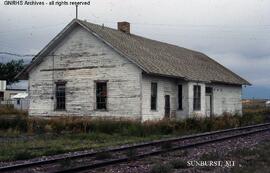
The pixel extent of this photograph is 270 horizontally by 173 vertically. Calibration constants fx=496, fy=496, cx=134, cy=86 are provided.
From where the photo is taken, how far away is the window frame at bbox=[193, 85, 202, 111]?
1143 inches

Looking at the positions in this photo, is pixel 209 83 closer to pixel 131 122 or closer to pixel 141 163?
pixel 131 122

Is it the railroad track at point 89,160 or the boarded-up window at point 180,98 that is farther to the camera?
the boarded-up window at point 180,98

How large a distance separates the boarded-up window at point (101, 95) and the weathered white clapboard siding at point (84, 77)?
0.26m

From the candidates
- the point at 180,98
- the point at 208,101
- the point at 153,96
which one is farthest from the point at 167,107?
the point at 208,101

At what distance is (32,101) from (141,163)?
60.8 feet

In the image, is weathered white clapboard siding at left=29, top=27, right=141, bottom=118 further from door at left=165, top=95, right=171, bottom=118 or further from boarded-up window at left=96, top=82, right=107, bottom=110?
door at left=165, top=95, right=171, bottom=118

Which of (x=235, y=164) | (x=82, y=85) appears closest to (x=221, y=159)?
(x=235, y=164)

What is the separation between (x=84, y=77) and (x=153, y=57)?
415 centimetres

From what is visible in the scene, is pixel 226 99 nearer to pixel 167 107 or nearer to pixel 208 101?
pixel 208 101

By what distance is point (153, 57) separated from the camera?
28.2 m

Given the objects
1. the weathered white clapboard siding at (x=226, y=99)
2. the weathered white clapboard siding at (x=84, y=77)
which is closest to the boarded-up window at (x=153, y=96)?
Answer: the weathered white clapboard siding at (x=84, y=77)

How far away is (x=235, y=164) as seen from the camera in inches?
441

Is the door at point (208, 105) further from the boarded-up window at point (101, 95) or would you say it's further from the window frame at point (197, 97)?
the boarded-up window at point (101, 95)

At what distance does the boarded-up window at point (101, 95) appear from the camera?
86.1 ft
